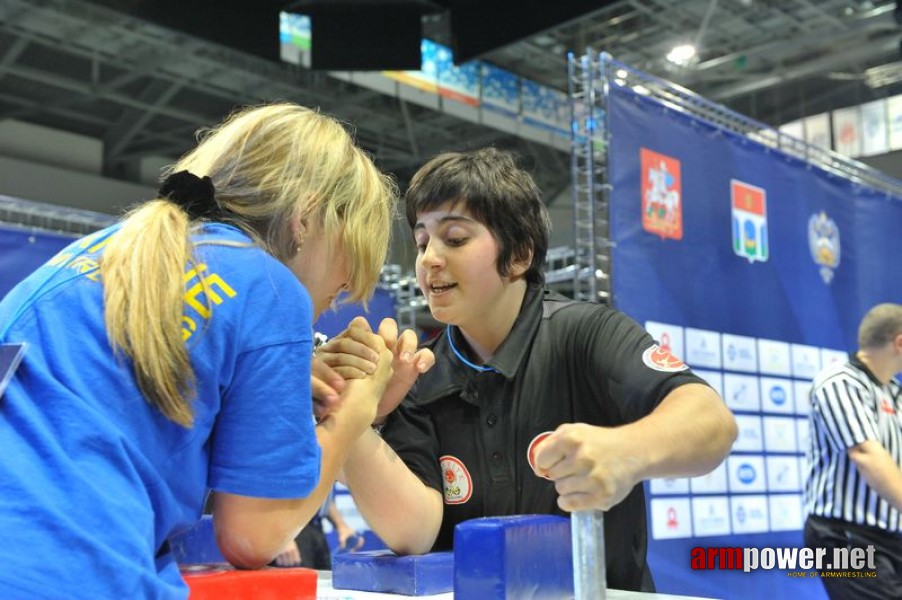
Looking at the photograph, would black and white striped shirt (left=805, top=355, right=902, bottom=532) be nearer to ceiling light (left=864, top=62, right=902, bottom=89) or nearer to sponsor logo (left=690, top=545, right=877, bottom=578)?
sponsor logo (left=690, top=545, right=877, bottom=578)

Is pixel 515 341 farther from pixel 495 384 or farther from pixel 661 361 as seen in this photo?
pixel 661 361

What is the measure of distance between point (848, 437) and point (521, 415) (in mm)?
2087

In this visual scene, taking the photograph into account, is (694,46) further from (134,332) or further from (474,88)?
(134,332)

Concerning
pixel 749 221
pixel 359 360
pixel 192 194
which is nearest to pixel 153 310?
pixel 192 194

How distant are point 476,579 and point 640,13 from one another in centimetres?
880

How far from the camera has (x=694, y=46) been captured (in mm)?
9133

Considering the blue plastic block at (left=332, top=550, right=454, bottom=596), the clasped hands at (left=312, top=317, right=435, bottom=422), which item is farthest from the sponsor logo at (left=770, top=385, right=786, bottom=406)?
the blue plastic block at (left=332, top=550, right=454, bottom=596)

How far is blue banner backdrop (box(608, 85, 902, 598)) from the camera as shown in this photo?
3395 mm

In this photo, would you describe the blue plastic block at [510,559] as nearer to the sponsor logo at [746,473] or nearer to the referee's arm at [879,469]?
the referee's arm at [879,469]

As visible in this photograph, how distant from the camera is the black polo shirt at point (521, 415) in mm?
1541

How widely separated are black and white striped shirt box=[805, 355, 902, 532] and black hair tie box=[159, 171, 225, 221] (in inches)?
112

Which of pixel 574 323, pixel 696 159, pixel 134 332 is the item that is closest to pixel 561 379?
pixel 574 323

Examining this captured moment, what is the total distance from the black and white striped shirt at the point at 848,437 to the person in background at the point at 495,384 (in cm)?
189

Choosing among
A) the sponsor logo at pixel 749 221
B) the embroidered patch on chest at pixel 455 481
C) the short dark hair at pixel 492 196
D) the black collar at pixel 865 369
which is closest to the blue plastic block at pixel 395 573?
the embroidered patch on chest at pixel 455 481
